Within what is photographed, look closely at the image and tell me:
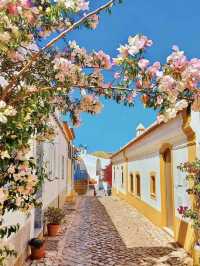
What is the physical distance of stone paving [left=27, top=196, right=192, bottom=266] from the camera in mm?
7418

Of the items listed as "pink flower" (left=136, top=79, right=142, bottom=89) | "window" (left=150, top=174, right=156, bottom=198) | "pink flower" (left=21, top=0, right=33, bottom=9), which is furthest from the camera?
"window" (left=150, top=174, right=156, bottom=198)

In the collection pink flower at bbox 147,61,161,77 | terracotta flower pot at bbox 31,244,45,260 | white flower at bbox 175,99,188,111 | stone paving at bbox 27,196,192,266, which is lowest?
stone paving at bbox 27,196,192,266

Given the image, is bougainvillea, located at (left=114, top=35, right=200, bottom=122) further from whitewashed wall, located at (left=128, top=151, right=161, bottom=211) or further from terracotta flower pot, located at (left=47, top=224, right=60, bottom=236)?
whitewashed wall, located at (left=128, top=151, right=161, bottom=211)

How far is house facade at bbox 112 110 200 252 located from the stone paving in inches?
19.3

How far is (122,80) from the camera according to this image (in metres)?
3.56

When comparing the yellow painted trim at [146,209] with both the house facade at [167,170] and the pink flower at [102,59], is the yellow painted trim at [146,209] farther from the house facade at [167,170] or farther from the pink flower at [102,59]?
the pink flower at [102,59]

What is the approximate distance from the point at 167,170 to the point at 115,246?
11.0 feet

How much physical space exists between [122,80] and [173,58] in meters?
0.60

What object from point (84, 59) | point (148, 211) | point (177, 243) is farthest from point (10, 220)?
point (148, 211)

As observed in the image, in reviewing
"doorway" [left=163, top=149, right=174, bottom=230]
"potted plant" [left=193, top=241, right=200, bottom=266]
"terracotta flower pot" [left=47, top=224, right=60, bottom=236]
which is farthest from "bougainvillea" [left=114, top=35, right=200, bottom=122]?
"terracotta flower pot" [left=47, top=224, right=60, bottom=236]

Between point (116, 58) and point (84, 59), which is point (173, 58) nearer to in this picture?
point (116, 58)

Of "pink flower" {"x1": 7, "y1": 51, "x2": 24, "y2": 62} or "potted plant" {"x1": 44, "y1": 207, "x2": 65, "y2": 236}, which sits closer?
"pink flower" {"x1": 7, "y1": 51, "x2": 24, "y2": 62}

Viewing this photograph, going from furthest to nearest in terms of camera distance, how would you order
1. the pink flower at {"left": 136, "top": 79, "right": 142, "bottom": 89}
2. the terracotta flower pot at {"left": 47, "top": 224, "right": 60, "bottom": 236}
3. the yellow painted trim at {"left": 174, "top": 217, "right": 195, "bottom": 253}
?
the terracotta flower pot at {"left": 47, "top": 224, "right": 60, "bottom": 236}
the yellow painted trim at {"left": 174, "top": 217, "right": 195, "bottom": 253}
the pink flower at {"left": 136, "top": 79, "right": 142, "bottom": 89}

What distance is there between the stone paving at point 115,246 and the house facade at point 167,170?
0.49 metres
